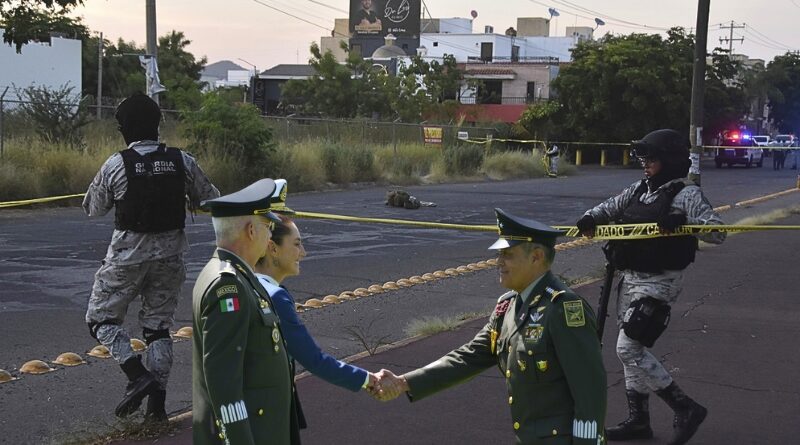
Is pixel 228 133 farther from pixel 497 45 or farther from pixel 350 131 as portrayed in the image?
pixel 497 45

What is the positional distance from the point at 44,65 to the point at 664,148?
5025 cm

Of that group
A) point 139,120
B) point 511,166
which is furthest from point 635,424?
point 511,166

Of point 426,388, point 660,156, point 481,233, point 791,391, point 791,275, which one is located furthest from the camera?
point 481,233

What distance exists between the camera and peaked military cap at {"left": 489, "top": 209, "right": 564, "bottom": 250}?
378 centimetres

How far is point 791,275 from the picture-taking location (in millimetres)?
12734

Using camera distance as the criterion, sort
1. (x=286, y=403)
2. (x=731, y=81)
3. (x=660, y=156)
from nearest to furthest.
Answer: (x=286, y=403) → (x=660, y=156) → (x=731, y=81)

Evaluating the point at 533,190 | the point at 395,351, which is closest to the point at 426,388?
the point at 395,351

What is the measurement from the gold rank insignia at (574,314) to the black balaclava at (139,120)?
130 inches

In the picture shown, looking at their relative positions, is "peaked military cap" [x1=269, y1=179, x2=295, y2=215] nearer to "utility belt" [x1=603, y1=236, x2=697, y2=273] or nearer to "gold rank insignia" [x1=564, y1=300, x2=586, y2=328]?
"gold rank insignia" [x1=564, y1=300, x2=586, y2=328]

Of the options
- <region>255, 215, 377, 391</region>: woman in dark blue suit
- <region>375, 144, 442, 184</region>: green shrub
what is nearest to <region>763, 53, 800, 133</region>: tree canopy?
<region>375, 144, 442, 184</region>: green shrub

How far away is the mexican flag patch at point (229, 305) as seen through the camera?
3302 mm

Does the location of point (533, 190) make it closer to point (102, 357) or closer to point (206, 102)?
point (206, 102)

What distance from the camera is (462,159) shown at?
36562 millimetres

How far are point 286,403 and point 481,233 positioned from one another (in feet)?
48.8
